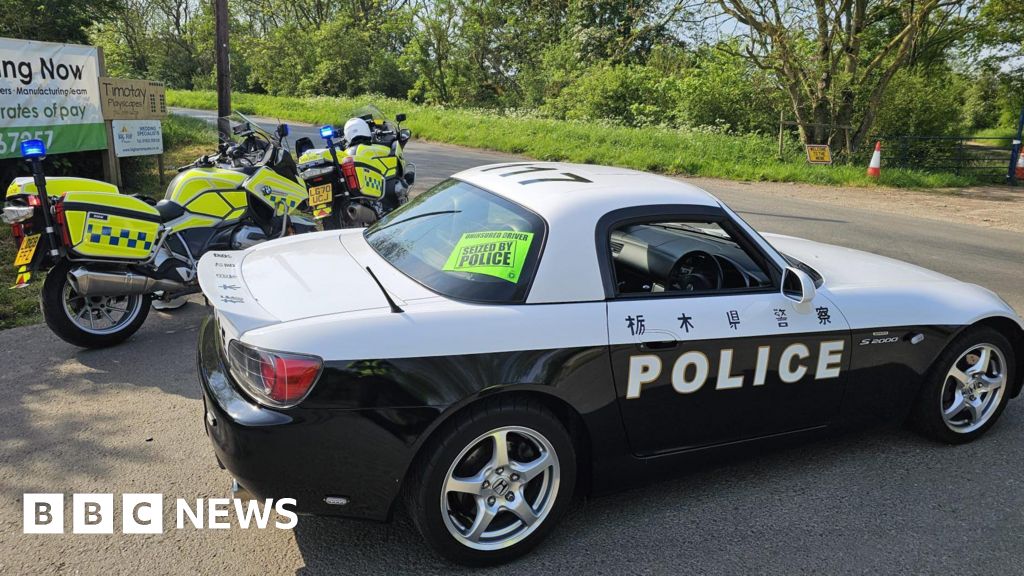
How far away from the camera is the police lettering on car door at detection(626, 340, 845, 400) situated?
2.90 metres

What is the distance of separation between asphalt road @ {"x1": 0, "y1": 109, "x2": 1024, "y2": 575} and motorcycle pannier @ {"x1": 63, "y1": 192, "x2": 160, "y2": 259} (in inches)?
32.3

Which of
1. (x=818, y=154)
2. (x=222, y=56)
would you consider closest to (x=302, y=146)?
(x=222, y=56)

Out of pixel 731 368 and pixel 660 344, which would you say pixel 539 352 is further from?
pixel 731 368

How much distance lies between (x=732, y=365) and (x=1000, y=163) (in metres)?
20.9

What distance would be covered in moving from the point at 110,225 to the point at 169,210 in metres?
0.63

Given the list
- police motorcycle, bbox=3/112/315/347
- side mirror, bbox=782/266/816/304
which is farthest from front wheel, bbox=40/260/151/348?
side mirror, bbox=782/266/816/304

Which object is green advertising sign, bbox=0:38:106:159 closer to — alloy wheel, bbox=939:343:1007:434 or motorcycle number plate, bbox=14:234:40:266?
motorcycle number plate, bbox=14:234:40:266

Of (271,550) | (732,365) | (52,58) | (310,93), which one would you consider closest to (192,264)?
(271,550)

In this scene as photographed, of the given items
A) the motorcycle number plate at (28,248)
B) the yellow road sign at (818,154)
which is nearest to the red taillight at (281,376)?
the motorcycle number plate at (28,248)

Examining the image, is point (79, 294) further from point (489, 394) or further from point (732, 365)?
point (732, 365)

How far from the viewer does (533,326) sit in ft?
8.89

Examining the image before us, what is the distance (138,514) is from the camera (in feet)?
10.1

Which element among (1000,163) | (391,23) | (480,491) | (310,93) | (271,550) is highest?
(391,23)

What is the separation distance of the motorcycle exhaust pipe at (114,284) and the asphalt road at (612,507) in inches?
21.3
